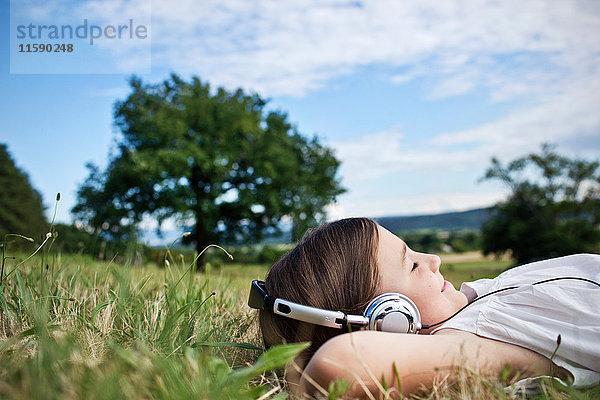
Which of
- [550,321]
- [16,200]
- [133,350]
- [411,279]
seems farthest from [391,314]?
[16,200]

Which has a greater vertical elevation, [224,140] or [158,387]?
[224,140]

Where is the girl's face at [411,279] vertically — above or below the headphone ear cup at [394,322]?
above

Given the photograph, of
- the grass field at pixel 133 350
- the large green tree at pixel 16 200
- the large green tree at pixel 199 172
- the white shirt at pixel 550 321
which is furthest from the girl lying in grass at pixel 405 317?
the large green tree at pixel 16 200

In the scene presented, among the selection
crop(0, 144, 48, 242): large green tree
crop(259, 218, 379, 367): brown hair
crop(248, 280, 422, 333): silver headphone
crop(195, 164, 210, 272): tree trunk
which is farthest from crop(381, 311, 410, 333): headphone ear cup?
crop(0, 144, 48, 242): large green tree

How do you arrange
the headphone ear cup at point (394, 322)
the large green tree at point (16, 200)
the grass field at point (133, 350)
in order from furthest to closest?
the large green tree at point (16, 200) < the headphone ear cup at point (394, 322) < the grass field at point (133, 350)

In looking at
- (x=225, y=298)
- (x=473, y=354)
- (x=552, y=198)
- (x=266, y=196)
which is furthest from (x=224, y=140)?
(x=552, y=198)

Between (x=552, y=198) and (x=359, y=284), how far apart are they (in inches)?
2062

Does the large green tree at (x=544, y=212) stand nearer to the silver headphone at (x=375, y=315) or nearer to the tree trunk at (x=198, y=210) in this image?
the tree trunk at (x=198, y=210)

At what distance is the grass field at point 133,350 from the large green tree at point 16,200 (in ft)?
132

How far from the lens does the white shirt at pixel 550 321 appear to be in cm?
205

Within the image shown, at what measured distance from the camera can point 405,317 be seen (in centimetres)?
225

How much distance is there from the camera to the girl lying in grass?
6.17 ft

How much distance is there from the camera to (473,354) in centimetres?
204

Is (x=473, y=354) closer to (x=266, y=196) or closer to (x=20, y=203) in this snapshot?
(x=266, y=196)
